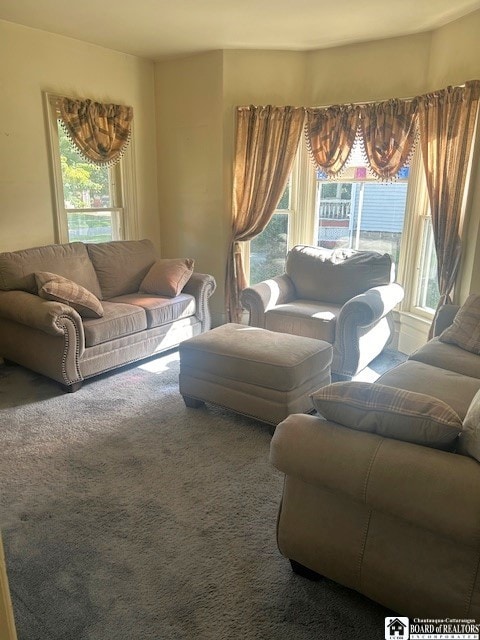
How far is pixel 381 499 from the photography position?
137 centimetres

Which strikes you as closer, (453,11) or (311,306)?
(453,11)

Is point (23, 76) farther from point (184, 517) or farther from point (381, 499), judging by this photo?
point (381, 499)

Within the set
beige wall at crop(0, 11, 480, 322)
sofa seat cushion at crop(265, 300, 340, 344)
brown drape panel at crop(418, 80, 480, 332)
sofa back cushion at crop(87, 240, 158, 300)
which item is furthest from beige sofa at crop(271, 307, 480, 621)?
sofa back cushion at crop(87, 240, 158, 300)

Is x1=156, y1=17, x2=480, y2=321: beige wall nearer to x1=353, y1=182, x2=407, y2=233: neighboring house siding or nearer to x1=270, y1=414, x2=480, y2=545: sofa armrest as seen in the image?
x1=353, y1=182, x2=407, y2=233: neighboring house siding

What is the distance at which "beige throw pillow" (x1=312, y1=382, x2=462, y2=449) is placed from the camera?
1.42m

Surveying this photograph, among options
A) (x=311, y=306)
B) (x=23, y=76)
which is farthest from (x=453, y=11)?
(x=23, y=76)

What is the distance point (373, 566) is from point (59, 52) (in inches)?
173

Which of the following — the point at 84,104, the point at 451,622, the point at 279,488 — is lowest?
the point at 279,488

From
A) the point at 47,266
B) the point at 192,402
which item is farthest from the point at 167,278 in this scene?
the point at 192,402

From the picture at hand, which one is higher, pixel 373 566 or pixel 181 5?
pixel 181 5

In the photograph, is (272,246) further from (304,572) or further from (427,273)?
(304,572)

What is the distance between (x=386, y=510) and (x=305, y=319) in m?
2.42

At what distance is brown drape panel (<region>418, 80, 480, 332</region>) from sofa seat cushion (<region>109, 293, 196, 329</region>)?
213 centimetres

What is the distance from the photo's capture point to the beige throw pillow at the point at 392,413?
1.42m
